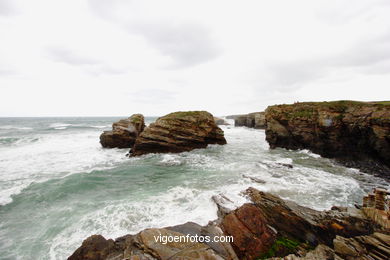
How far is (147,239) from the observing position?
596 cm

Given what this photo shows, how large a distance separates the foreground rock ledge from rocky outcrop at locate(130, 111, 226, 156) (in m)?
15.6

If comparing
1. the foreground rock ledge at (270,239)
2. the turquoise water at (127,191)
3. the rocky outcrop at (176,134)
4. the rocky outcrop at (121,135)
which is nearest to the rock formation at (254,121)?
the rocky outcrop at (176,134)

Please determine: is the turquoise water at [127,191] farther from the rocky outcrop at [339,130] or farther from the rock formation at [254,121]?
the rock formation at [254,121]

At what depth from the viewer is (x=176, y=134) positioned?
23562 millimetres

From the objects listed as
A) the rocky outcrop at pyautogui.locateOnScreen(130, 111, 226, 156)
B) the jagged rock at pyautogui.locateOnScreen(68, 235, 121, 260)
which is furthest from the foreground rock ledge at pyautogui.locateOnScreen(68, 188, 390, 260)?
the rocky outcrop at pyautogui.locateOnScreen(130, 111, 226, 156)

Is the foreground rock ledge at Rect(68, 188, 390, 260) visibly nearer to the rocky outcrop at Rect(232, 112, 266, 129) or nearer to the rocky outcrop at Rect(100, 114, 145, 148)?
the rocky outcrop at Rect(100, 114, 145, 148)

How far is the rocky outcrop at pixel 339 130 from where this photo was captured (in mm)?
14901

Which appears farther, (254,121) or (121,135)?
(254,121)

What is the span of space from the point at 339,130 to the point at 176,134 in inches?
746

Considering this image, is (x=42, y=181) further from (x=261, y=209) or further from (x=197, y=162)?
(x=261, y=209)

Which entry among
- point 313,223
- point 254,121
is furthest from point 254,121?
point 313,223

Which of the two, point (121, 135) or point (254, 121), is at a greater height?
point (254, 121)

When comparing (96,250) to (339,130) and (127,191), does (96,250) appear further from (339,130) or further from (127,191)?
(339,130)

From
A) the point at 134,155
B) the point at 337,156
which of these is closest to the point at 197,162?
the point at 134,155
